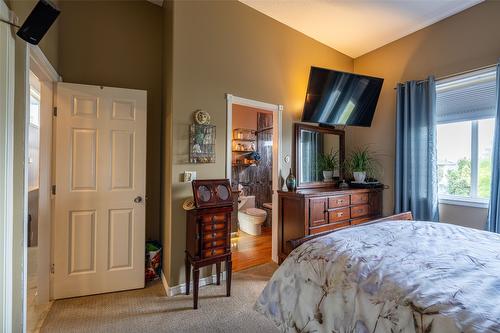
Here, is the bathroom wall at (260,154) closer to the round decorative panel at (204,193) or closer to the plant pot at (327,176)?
the plant pot at (327,176)

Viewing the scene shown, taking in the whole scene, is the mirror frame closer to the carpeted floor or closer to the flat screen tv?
the flat screen tv

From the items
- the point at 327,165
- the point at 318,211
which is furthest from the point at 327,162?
the point at 318,211

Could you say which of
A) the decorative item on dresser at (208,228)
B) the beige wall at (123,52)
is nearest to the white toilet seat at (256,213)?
the beige wall at (123,52)

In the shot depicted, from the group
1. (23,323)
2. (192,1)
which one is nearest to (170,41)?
(192,1)

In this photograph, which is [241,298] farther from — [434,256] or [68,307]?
[434,256]

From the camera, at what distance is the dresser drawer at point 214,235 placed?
7.39ft

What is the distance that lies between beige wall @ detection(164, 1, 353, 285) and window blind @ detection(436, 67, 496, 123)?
166 centimetres

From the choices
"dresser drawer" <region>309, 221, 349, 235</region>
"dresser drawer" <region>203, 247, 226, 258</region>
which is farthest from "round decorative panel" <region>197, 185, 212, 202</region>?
"dresser drawer" <region>309, 221, 349, 235</region>

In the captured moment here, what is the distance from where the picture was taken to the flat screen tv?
3068 mm

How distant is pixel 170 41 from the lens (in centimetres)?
249

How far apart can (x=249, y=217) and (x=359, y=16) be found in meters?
3.30

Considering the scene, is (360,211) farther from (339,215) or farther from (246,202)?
(246,202)

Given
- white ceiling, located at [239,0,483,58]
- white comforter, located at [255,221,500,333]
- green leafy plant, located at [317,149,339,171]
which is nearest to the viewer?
white comforter, located at [255,221,500,333]

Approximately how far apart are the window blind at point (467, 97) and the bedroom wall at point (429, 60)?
11 cm
